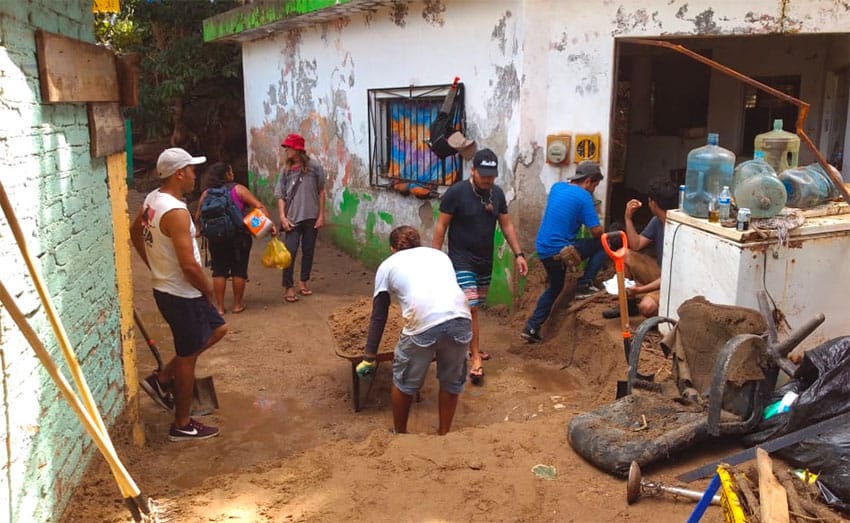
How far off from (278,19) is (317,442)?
23.1 feet

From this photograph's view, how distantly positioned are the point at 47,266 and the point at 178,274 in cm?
134

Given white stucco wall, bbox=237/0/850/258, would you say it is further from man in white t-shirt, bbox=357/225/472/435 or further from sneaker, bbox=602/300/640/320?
man in white t-shirt, bbox=357/225/472/435

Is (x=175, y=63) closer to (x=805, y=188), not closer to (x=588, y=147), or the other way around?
(x=588, y=147)

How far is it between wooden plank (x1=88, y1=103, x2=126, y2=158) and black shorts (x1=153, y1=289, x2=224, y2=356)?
95cm

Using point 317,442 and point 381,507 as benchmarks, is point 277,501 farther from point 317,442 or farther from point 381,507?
point 317,442

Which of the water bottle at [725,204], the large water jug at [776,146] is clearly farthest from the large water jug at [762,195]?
the large water jug at [776,146]

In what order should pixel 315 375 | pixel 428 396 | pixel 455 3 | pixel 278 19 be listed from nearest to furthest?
pixel 428 396, pixel 315 375, pixel 455 3, pixel 278 19

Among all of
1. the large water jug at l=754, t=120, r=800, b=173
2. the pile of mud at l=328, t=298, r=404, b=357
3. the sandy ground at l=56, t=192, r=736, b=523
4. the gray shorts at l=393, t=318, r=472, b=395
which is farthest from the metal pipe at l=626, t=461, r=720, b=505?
the large water jug at l=754, t=120, r=800, b=173

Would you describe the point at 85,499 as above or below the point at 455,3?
below

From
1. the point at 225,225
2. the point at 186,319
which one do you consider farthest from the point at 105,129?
the point at 225,225

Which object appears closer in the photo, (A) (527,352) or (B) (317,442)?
(B) (317,442)

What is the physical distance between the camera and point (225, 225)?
23.3 ft

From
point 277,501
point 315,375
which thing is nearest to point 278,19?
point 315,375

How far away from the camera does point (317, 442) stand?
16.2ft
